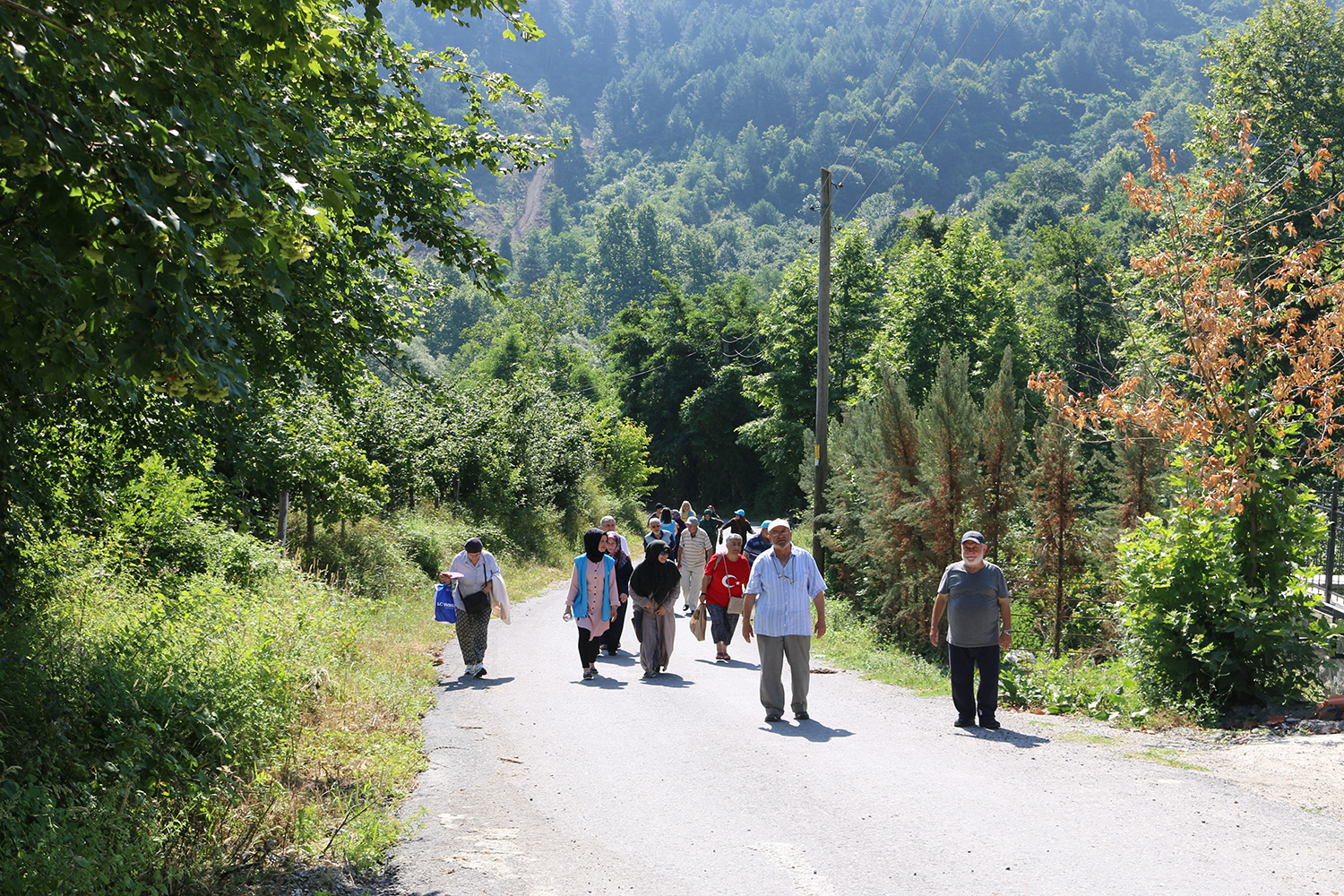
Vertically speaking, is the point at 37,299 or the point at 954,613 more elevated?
the point at 37,299

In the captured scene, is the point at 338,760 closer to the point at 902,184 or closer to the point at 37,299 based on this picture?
the point at 37,299

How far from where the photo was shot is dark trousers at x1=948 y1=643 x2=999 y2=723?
956 centimetres

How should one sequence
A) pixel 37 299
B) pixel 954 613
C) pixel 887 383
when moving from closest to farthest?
pixel 37 299 < pixel 954 613 < pixel 887 383

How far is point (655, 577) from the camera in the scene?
13.4m

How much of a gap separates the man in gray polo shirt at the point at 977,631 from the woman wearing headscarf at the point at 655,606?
4487mm

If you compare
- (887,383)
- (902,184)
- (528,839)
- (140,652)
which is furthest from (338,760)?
(902,184)

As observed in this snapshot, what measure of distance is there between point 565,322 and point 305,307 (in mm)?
87584

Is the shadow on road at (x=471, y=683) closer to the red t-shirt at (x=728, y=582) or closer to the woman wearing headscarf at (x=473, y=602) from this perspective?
the woman wearing headscarf at (x=473, y=602)

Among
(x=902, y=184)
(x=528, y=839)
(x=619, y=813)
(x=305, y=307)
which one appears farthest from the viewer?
(x=902, y=184)

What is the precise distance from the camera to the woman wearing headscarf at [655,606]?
13.2 m

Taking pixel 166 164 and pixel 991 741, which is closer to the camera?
pixel 166 164

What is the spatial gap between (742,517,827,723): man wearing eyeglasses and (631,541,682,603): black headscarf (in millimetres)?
3286

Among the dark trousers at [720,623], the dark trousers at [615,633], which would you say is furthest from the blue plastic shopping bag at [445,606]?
the dark trousers at [720,623]

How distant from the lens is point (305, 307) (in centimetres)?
868
